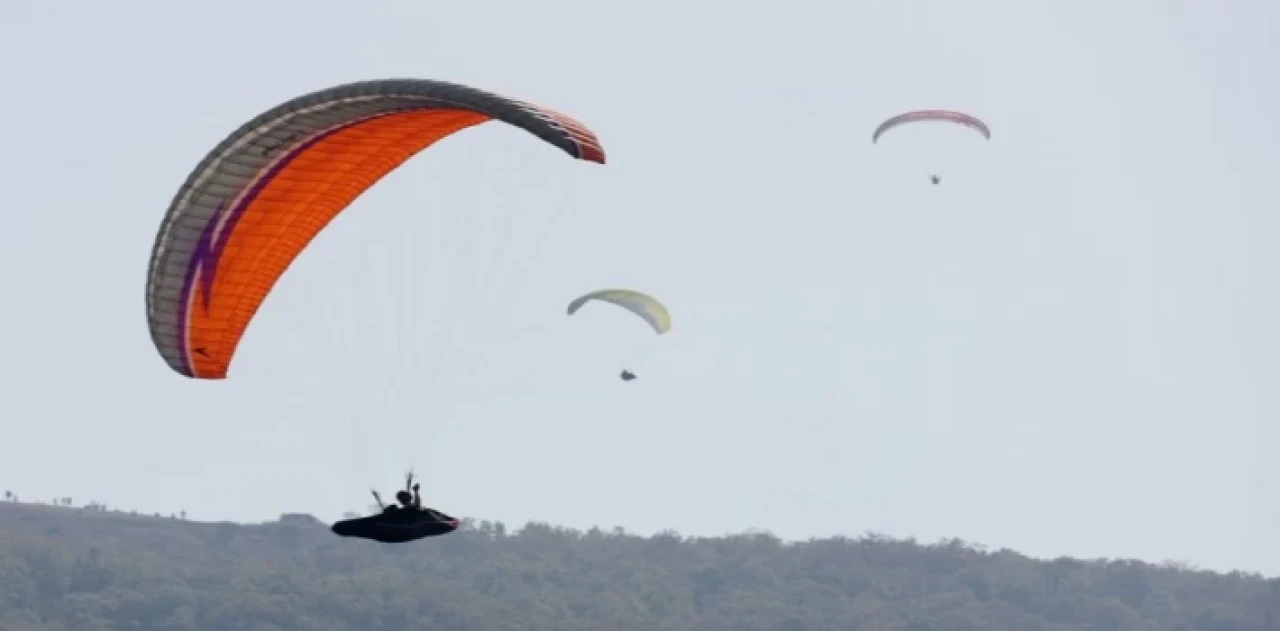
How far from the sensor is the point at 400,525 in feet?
161

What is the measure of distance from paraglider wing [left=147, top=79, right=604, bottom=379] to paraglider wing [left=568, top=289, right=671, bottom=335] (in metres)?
24.1

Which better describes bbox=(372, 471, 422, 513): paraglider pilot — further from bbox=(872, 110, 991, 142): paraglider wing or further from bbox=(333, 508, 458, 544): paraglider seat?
bbox=(872, 110, 991, 142): paraglider wing

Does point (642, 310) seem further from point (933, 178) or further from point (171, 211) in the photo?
point (171, 211)

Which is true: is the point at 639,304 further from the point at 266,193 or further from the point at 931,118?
the point at 266,193

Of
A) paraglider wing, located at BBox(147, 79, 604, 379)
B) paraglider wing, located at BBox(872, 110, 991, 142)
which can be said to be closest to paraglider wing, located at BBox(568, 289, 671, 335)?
paraglider wing, located at BBox(872, 110, 991, 142)

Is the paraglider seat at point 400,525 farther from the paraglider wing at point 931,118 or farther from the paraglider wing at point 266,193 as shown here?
the paraglider wing at point 931,118

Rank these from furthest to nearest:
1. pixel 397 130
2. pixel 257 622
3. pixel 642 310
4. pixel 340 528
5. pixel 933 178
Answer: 1. pixel 257 622
2. pixel 933 178
3. pixel 642 310
4. pixel 397 130
5. pixel 340 528

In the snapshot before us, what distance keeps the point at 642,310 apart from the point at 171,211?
98.7 feet

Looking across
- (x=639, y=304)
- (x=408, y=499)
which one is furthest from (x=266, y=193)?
(x=639, y=304)

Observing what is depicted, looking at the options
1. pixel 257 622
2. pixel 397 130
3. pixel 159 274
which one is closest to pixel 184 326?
pixel 159 274

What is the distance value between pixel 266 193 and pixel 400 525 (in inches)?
247

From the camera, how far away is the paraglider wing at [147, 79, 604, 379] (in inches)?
1908

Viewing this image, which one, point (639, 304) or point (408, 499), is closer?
point (408, 499)

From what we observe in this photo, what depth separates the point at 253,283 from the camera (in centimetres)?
5184
